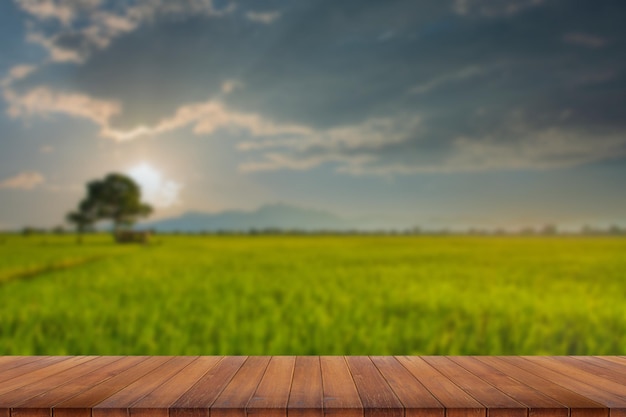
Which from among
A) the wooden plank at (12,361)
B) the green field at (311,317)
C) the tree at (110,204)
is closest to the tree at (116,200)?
the tree at (110,204)

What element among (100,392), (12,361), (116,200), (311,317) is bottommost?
(311,317)

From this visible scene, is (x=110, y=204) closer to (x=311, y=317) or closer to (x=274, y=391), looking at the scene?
(x=311, y=317)

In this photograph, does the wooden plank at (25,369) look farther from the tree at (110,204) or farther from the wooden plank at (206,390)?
the tree at (110,204)

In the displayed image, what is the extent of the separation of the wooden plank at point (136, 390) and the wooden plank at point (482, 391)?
1.80 metres

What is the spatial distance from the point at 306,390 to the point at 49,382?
5.32 ft

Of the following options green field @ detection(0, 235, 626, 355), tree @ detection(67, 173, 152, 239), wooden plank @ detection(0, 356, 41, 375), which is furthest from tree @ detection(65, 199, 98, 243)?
wooden plank @ detection(0, 356, 41, 375)

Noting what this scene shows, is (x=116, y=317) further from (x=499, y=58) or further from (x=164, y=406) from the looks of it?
(x=499, y=58)

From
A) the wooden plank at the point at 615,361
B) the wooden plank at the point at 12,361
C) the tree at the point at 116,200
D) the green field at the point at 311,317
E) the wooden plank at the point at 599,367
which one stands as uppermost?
the tree at the point at 116,200

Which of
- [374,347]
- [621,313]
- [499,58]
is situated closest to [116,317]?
[374,347]

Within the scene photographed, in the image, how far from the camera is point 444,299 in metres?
9.42

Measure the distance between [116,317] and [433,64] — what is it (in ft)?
32.1

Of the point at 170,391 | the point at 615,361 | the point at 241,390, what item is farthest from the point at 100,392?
the point at 615,361

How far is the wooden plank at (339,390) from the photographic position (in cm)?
233

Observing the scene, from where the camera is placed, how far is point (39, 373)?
10.5ft
